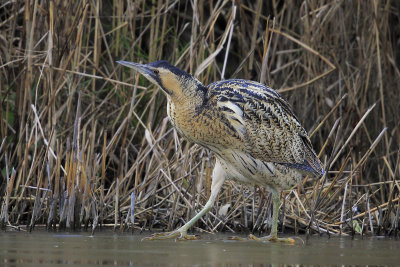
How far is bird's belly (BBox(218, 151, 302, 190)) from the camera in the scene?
5344 millimetres

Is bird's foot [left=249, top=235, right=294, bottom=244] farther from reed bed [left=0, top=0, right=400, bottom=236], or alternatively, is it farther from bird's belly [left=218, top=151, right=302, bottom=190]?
bird's belly [left=218, top=151, right=302, bottom=190]

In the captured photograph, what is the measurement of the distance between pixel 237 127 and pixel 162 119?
1323mm

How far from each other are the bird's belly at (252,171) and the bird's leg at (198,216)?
2.7 inches

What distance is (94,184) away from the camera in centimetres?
579

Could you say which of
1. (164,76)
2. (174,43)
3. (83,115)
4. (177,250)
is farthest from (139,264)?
(174,43)

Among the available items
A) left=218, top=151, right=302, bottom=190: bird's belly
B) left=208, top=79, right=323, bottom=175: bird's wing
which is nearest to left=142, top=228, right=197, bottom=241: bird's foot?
left=218, top=151, right=302, bottom=190: bird's belly

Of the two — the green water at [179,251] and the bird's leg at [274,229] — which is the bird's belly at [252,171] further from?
the green water at [179,251]

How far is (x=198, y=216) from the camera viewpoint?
204 inches

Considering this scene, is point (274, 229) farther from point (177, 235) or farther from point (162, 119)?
point (162, 119)

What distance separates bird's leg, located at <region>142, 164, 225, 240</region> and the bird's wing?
27cm

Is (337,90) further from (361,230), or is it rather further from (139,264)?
(139,264)

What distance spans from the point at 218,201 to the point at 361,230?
3.57ft

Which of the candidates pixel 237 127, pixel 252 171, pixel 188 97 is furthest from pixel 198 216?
pixel 188 97

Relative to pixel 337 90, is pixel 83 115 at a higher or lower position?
lower
